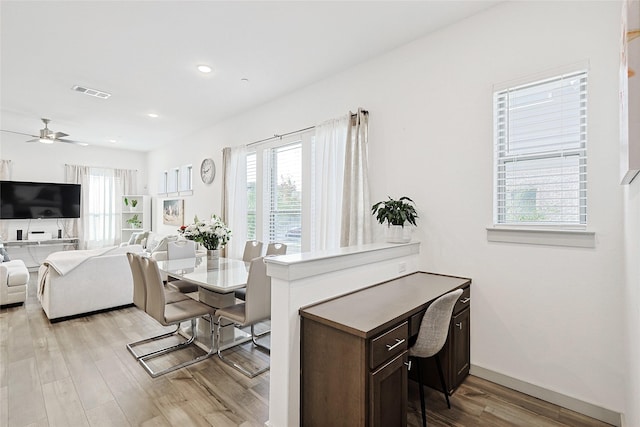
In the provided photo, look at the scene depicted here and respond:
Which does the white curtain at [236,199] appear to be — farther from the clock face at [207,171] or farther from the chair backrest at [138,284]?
the chair backrest at [138,284]

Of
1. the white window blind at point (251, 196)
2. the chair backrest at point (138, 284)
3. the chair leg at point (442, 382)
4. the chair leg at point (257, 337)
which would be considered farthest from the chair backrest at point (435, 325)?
the white window blind at point (251, 196)

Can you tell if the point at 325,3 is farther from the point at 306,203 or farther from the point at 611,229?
the point at 611,229

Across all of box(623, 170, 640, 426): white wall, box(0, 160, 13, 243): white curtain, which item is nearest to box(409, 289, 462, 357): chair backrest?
box(623, 170, 640, 426): white wall

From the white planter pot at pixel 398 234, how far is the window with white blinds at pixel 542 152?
73 cm

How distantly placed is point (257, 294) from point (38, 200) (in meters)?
7.35

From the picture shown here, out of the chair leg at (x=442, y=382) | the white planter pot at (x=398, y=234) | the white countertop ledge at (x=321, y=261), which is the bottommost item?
the chair leg at (x=442, y=382)

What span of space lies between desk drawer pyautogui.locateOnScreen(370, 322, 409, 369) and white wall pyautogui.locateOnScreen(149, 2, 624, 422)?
120 centimetres

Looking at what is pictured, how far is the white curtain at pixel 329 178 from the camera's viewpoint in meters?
3.62

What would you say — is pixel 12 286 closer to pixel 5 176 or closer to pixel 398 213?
pixel 5 176

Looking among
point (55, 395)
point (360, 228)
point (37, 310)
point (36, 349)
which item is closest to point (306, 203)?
point (360, 228)

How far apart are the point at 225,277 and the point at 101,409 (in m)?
1.27

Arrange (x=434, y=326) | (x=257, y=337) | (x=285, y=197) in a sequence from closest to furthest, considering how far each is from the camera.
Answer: (x=434, y=326) → (x=257, y=337) → (x=285, y=197)

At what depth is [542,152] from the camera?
7.64 feet

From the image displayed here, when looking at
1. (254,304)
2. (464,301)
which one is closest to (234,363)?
(254,304)
